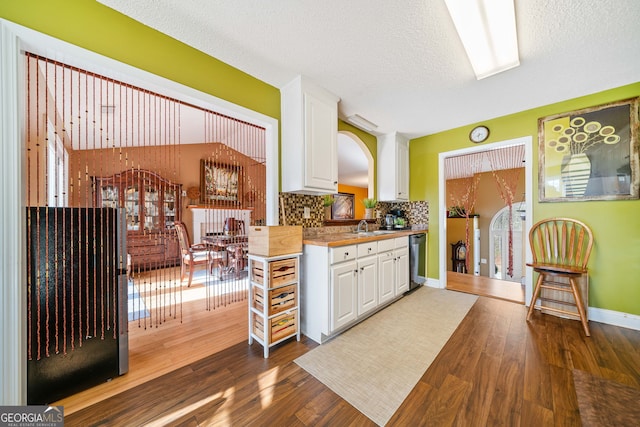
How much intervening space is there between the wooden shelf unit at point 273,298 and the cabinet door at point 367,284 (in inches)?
26.0

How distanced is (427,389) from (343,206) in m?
3.18

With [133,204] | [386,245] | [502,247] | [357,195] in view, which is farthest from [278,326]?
[357,195]

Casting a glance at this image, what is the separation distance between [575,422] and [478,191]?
5888 millimetres

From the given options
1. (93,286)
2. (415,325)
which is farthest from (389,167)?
(93,286)

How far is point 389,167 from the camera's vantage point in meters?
3.70

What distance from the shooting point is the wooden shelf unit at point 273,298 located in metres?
1.86

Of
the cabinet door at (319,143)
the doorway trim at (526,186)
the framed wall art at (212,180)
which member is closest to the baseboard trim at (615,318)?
the doorway trim at (526,186)

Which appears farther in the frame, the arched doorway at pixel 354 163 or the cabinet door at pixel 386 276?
the arched doorway at pixel 354 163

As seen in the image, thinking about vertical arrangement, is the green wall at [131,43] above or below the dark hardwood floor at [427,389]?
above

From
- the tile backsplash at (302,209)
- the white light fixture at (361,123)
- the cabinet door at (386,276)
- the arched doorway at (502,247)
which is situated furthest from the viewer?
the arched doorway at (502,247)

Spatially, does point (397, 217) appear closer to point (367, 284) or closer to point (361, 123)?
point (361, 123)

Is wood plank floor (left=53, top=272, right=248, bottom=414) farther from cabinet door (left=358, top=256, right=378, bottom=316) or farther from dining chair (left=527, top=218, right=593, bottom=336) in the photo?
dining chair (left=527, top=218, right=593, bottom=336)

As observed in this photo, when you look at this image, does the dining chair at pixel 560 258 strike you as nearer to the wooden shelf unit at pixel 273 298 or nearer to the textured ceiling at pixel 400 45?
the textured ceiling at pixel 400 45

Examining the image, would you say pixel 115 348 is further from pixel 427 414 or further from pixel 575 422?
pixel 575 422
